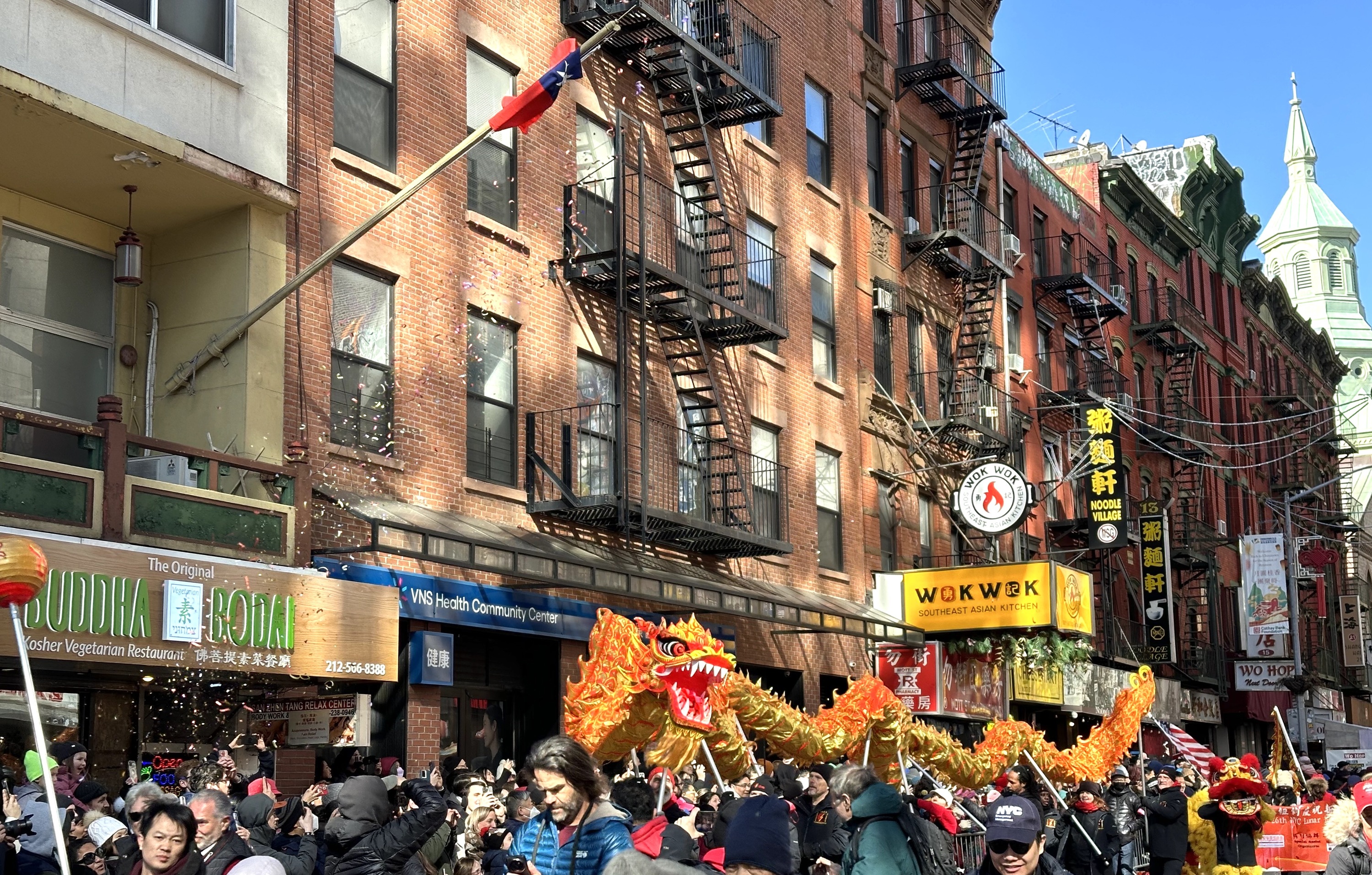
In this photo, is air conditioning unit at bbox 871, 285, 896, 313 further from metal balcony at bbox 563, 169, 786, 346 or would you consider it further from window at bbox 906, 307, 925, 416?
metal balcony at bbox 563, 169, 786, 346

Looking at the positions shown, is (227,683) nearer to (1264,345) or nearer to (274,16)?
(274,16)

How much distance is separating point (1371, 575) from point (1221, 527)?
89.4 feet

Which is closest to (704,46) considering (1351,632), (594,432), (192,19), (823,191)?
(823,191)

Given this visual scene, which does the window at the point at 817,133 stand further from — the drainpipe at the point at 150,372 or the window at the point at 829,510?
the drainpipe at the point at 150,372

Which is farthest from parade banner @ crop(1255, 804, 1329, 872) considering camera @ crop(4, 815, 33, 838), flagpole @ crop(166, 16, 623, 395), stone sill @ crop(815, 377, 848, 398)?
camera @ crop(4, 815, 33, 838)

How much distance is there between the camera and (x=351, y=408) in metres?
17.1

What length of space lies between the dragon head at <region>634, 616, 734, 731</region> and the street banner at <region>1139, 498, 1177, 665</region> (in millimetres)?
29497

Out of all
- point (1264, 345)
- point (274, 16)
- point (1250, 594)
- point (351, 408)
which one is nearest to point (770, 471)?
point (351, 408)

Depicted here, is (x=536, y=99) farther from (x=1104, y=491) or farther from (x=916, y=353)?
(x=1104, y=491)

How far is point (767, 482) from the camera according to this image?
25.0 m

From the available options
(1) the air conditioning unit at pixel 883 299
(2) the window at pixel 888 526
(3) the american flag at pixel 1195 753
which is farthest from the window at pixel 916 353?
(3) the american flag at pixel 1195 753

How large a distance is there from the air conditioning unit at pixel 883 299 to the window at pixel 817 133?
2.26 m

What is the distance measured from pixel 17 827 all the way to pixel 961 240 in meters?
24.8

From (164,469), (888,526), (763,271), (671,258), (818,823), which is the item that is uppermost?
(763,271)
